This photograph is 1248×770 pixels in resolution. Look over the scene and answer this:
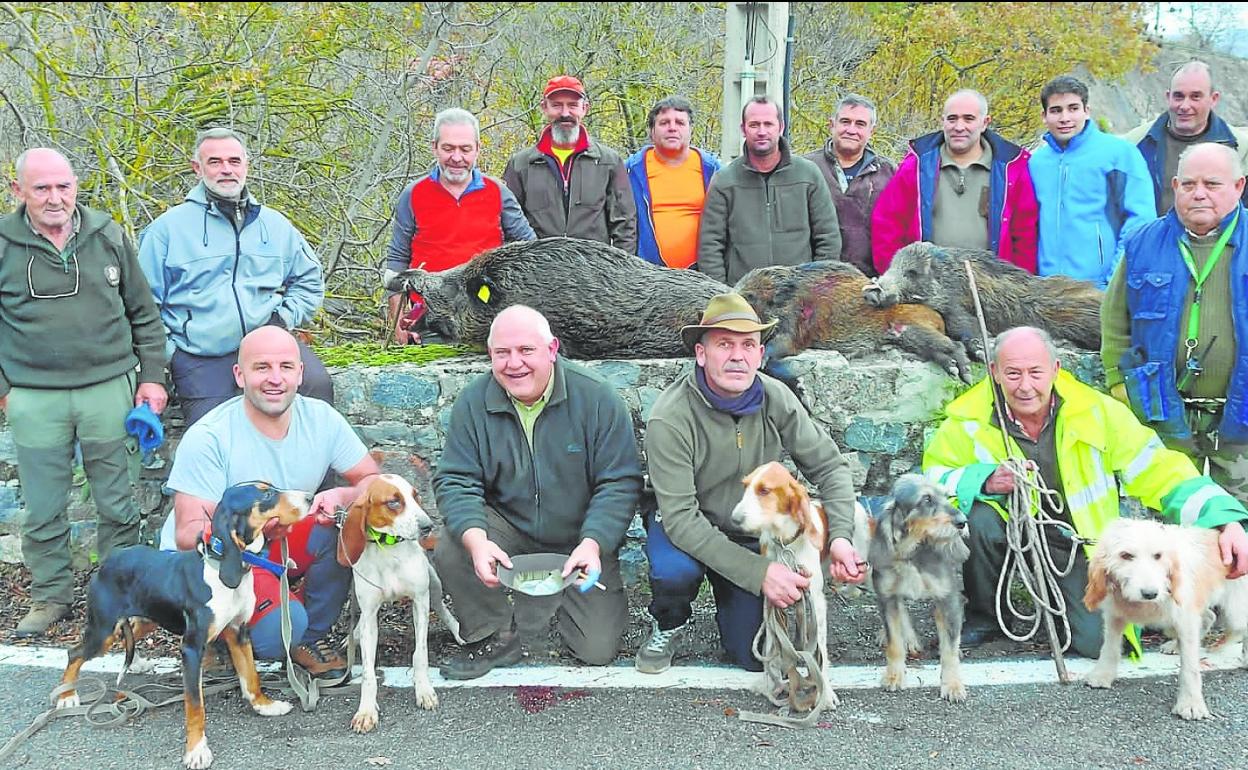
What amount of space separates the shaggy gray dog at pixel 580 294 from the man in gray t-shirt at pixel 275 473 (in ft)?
4.53

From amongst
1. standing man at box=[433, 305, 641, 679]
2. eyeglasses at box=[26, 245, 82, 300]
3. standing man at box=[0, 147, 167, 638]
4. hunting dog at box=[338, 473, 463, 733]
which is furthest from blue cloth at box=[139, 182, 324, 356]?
hunting dog at box=[338, 473, 463, 733]

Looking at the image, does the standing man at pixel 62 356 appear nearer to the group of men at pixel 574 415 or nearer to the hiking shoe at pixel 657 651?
the group of men at pixel 574 415

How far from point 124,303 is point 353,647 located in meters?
1.98

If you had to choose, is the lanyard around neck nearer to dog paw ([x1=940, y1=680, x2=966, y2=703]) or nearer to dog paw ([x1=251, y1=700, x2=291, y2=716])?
dog paw ([x1=940, y1=680, x2=966, y2=703])

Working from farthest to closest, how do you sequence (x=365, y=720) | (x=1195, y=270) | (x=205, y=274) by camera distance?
(x=205, y=274) → (x=1195, y=270) → (x=365, y=720)

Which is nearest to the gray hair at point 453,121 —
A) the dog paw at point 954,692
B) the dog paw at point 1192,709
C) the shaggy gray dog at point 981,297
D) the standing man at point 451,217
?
the standing man at point 451,217

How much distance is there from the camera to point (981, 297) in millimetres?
5004

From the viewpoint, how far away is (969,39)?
50.4 feet

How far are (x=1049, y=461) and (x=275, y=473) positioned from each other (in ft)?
10.1

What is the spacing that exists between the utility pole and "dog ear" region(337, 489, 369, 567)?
14.0 ft

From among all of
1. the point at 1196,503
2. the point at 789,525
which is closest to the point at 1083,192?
the point at 1196,503

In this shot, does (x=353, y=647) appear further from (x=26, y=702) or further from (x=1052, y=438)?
(x=1052, y=438)

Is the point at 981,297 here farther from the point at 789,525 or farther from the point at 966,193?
the point at 789,525

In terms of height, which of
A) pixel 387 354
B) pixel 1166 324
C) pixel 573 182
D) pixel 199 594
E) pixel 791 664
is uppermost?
pixel 573 182
